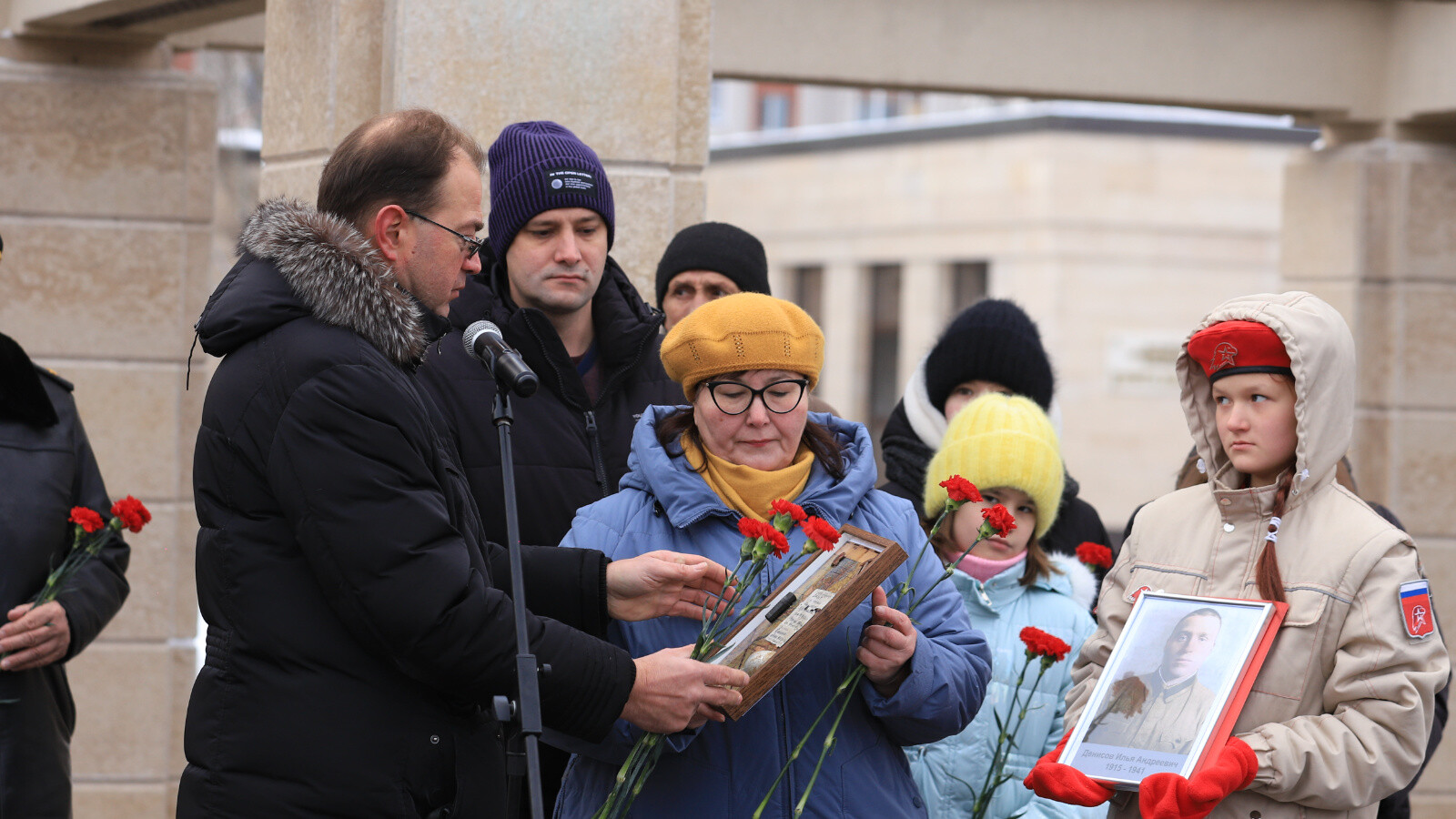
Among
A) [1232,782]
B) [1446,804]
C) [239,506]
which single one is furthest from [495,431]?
[1446,804]

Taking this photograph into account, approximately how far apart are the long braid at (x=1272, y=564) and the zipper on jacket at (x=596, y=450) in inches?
56.9

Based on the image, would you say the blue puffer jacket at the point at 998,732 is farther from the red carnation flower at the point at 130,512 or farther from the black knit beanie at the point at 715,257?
the red carnation flower at the point at 130,512

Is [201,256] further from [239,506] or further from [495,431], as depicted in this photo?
[239,506]

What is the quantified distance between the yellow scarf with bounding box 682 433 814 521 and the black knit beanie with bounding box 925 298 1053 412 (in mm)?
1825

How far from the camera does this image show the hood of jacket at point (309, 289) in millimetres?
2711

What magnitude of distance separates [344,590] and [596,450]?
128 cm

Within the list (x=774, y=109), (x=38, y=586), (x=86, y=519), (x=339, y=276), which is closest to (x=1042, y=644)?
(x=339, y=276)

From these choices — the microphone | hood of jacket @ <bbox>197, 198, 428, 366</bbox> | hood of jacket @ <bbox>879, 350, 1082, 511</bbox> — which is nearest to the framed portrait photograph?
the microphone

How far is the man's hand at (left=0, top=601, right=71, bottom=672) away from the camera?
14.3 feet

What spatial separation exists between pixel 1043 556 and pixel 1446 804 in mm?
4016

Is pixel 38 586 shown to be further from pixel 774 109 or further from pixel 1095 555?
pixel 774 109

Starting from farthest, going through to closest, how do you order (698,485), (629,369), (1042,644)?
(629,369)
(1042,644)
(698,485)

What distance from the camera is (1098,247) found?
73.8ft

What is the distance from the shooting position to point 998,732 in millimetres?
3867
